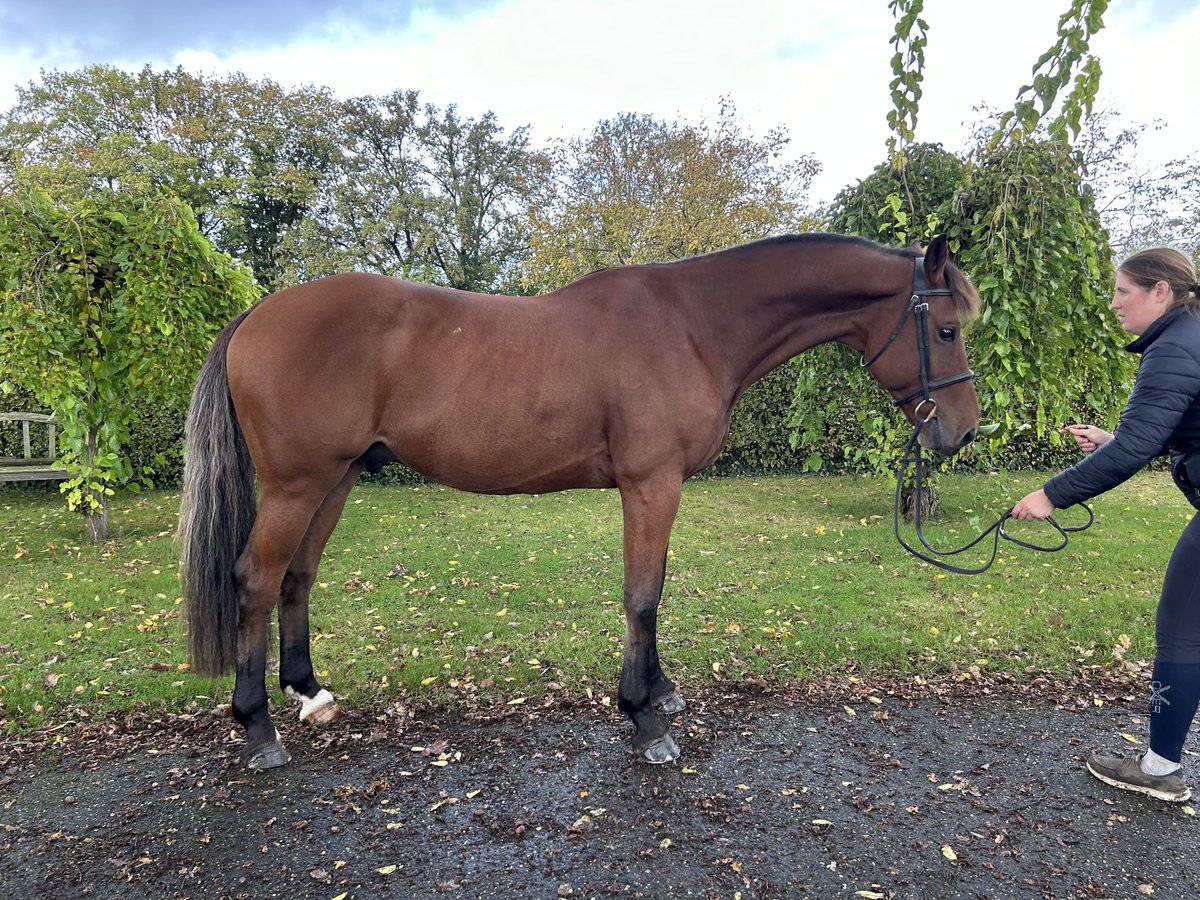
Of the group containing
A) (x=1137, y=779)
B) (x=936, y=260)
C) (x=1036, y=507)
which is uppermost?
(x=936, y=260)

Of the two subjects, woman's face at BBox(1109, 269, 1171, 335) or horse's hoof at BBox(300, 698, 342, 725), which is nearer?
woman's face at BBox(1109, 269, 1171, 335)

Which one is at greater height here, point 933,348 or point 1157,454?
point 933,348

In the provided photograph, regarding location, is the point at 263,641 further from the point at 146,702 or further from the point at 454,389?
the point at 454,389

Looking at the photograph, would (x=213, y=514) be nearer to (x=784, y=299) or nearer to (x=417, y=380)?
(x=417, y=380)

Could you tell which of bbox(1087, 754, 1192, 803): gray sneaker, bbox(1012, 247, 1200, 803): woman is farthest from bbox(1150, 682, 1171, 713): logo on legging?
bbox(1087, 754, 1192, 803): gray sneaker

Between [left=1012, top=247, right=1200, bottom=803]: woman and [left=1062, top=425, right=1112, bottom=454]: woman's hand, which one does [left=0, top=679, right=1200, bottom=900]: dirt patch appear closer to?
[left=1012, top=247, right=1200, bottom=803]: woman

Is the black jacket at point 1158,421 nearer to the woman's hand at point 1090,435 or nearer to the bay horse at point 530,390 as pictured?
the woman's hand at point 1090,435

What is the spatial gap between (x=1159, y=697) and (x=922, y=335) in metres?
1.80

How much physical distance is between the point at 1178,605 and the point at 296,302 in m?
3.95

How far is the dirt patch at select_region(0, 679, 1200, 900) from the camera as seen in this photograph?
2178mm

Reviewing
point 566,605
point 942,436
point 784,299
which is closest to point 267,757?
point 566,605

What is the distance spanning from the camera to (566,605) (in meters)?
4.99

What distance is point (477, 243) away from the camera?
24.9m

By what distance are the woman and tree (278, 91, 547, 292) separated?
867 inches
